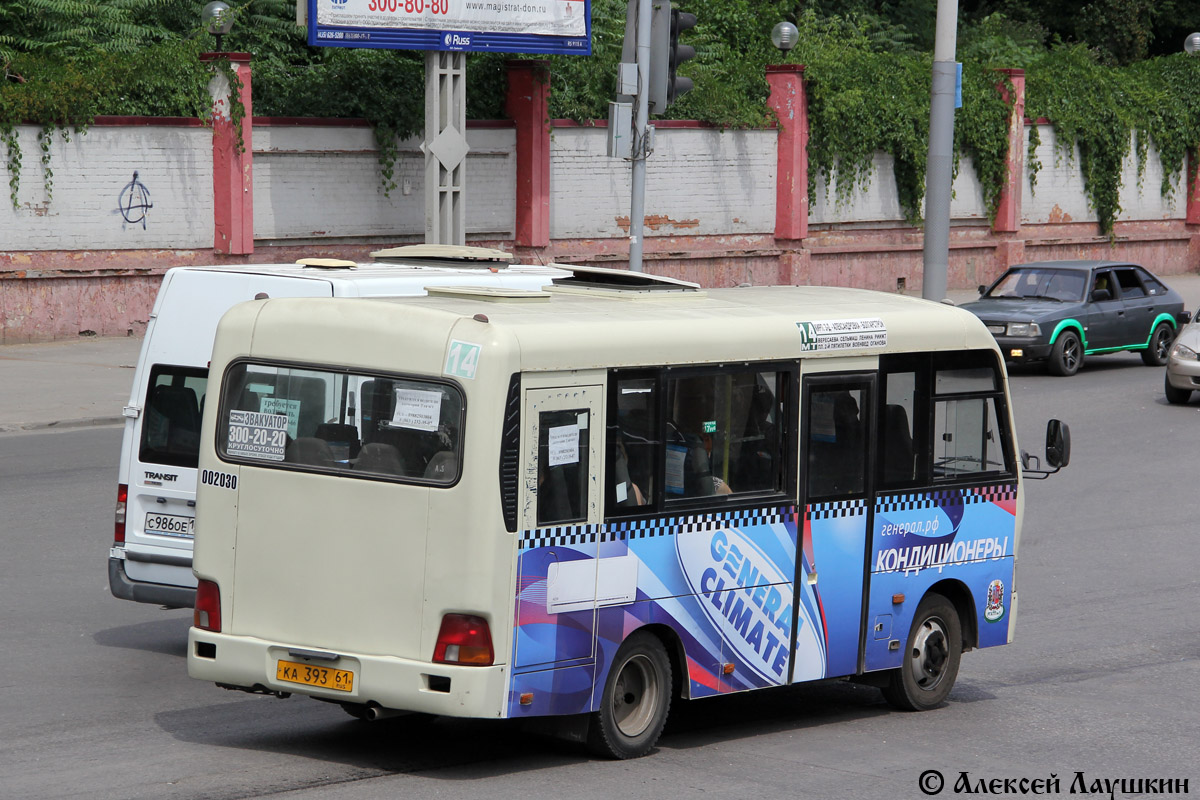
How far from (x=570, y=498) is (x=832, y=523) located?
5.77 ft

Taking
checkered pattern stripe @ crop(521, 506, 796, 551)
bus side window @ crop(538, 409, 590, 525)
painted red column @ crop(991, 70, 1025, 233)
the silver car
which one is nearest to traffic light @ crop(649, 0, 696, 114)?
the silver car

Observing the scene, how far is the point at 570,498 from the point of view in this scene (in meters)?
7.54

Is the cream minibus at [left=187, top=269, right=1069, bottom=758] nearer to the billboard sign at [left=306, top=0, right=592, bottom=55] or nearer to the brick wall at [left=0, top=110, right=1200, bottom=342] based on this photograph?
the billboard sign at [left=306, top=0, right=592, bottom=55]

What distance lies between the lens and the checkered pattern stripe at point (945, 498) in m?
8.98

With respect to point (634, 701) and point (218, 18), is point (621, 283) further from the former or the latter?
point (218, 18)

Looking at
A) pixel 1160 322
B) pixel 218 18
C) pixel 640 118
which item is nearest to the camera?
pixel 640 118

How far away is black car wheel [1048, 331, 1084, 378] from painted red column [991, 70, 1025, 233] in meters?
14.3

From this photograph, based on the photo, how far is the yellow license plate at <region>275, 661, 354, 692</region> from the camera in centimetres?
746

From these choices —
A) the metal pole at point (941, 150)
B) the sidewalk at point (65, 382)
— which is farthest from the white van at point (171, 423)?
the metal pole at point (941, 150)

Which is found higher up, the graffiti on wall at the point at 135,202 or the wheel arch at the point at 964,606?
the graffiti on wall at the point at 135,202

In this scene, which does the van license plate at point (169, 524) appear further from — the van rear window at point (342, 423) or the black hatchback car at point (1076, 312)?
the black hatchback car at point (1076, 312)

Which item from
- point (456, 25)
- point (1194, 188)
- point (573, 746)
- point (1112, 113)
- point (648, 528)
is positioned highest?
point (456, 25)

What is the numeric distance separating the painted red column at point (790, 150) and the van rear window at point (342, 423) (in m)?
26.4

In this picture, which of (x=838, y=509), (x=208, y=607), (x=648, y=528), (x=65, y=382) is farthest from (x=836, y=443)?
(x=65, y=382)
